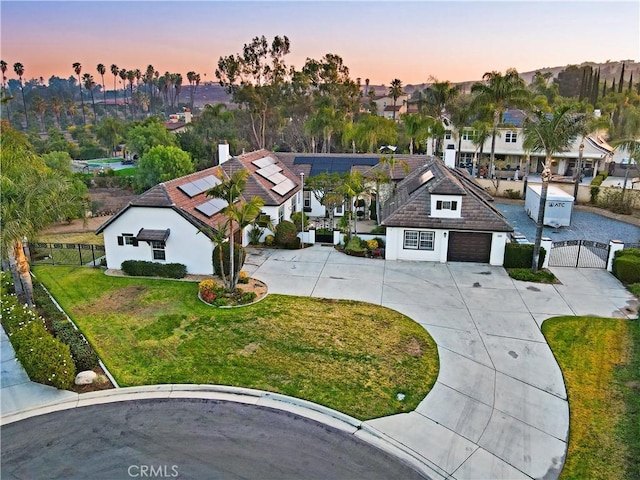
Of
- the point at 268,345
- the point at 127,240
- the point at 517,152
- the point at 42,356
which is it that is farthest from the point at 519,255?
the point at 517,152

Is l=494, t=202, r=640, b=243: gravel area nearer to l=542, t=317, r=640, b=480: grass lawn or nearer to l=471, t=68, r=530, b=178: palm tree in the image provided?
l=471, t=68, r=530, b=178: palm tree

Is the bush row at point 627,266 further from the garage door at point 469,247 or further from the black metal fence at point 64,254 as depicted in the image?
the black metal fence at point 64,254

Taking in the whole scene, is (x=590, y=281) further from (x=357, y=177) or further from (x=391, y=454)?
(x=391, y=454)

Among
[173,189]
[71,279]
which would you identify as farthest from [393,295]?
[71,279]

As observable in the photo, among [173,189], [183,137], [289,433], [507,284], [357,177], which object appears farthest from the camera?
[183,137]

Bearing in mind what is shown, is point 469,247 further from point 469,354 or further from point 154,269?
point 154,269

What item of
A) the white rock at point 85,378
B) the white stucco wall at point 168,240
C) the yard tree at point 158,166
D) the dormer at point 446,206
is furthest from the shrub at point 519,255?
the yard tree at point 158,166

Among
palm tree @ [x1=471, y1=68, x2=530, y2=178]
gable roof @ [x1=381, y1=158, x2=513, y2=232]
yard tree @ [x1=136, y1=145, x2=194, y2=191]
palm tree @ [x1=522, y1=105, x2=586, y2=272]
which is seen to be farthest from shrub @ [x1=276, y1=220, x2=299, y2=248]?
palm tree @ [x1=471, y1=68, x2=530, y2=178]
